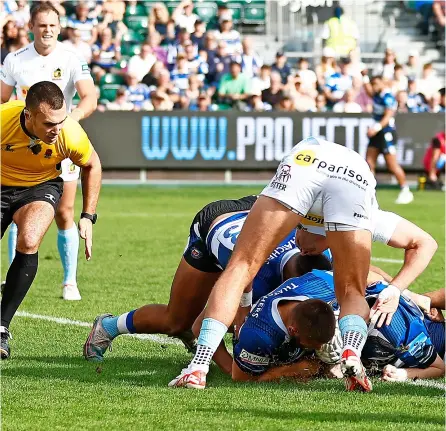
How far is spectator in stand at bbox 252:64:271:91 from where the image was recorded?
23.7 metres

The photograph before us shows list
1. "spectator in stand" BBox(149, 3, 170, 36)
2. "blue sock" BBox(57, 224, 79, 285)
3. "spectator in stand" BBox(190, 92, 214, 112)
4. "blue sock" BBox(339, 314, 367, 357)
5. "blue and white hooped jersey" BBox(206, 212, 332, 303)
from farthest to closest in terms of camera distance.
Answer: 1. "spectator in stand" BBox(149, 3, 170, 36)
2. "spectator in stand" BBox(190, 92, 214, 112)
3. "blue sock" BBox(57, 224, 79, 285)
4. "blue and white hooped jersey" BBox(206, 212, 332, 303)
5. "blue sock" BBox(339, 314, 367, 357)

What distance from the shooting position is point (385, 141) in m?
20.4

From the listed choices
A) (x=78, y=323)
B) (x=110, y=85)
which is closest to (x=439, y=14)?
(x=110, y=85)

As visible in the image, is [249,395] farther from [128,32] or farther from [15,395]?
[128,32]

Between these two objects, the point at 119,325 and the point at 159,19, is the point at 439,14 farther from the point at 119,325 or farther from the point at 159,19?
the point at 119,325

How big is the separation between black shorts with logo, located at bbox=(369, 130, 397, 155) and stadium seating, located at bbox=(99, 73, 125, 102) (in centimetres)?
581

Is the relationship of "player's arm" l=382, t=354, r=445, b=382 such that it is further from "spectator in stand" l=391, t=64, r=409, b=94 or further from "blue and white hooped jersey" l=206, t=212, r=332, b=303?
"spectator in stand" l=391, t=64, r=409, b=94

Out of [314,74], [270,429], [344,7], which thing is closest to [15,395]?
[270,429]

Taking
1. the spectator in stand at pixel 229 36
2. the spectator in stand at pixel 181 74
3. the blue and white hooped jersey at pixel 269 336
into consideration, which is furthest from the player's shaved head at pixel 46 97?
the spectator in stand at pixel 229 36

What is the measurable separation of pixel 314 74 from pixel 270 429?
65.2ft

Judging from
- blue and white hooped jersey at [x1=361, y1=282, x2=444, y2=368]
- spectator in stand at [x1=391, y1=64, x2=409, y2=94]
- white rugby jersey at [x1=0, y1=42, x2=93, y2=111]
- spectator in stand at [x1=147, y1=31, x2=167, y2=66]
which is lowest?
spectator in stand at [x1=391, y1=64, x2=409, y2=94]

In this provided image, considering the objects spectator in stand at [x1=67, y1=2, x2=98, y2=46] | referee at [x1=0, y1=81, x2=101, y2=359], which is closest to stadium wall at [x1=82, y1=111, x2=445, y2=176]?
spectator in stand at [x1=67, y1=2, x2=98, y2=46]

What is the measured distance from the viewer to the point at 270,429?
5.22 meters

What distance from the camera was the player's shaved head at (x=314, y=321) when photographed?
605 cm
